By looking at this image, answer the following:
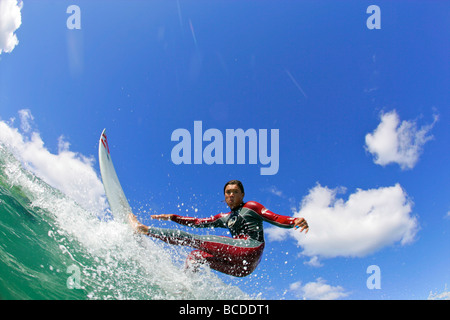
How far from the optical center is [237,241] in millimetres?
4848

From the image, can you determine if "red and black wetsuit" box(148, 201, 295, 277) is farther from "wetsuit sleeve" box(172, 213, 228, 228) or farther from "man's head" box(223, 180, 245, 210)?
"wetsuit sleeve" box(172, 213, 228, 228)

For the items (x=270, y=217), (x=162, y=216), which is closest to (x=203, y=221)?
(x=162, y=216)

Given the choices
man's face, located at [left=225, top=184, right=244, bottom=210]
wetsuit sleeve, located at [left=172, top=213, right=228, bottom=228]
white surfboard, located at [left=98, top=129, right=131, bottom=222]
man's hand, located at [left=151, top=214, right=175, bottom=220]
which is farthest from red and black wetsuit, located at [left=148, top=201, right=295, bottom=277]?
white surfboard, located at [left=98, top=129, right=131, bottom=222]

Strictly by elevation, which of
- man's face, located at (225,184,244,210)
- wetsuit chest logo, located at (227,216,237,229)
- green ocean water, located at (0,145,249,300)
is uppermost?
man's face, located at (225,184,244,210)

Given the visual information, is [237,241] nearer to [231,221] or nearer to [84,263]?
[231,221]

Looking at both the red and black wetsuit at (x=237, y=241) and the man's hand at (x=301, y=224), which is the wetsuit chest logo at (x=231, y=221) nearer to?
the red and black wetsuit at (x=237, y=241)

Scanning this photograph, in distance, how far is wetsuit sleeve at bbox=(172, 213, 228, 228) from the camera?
18.2ft

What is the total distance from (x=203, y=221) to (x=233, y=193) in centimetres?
100

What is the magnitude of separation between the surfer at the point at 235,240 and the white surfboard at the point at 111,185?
3.66 ft

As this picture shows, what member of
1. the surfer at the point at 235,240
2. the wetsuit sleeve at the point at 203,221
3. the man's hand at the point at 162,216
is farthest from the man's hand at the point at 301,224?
the man's hand at the point at 162,216

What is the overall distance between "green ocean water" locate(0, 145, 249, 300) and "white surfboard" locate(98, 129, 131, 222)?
29cm
